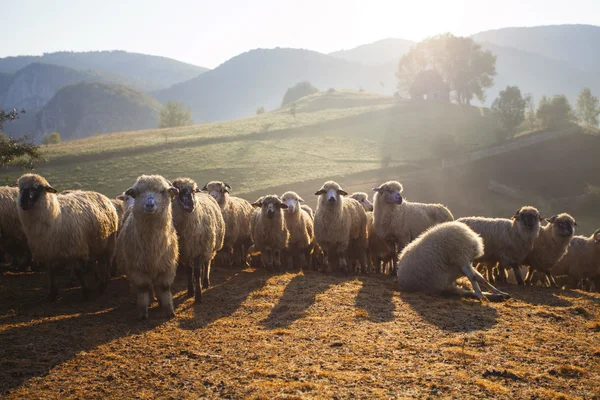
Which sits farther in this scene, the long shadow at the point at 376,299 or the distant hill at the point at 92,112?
the distant hill at the point at 92,112

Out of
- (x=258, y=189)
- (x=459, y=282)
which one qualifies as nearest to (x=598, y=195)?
(x=258, y=189)

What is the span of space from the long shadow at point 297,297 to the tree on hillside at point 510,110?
62.5 metres

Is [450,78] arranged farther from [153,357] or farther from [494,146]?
[153,357]

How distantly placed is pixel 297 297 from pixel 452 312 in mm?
3284

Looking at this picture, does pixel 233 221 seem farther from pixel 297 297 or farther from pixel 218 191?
pixel 297 297

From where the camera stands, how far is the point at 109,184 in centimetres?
4166

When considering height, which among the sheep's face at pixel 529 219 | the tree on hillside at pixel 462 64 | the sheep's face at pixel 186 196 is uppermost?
the tree on hillside at pixel 462 64

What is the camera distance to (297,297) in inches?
372

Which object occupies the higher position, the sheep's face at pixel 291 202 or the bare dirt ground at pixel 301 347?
the sheep's face at pixel 291 202

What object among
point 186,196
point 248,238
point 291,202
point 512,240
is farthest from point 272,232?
point 512,240

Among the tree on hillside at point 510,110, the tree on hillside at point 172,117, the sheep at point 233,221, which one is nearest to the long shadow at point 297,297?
the sheep at point 233,221

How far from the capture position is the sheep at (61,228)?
9086mm

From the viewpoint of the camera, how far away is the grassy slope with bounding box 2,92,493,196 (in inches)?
1828

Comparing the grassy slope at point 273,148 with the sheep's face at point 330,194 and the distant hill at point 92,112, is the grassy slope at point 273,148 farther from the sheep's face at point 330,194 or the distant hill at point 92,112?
the distant hill at point 92,112
